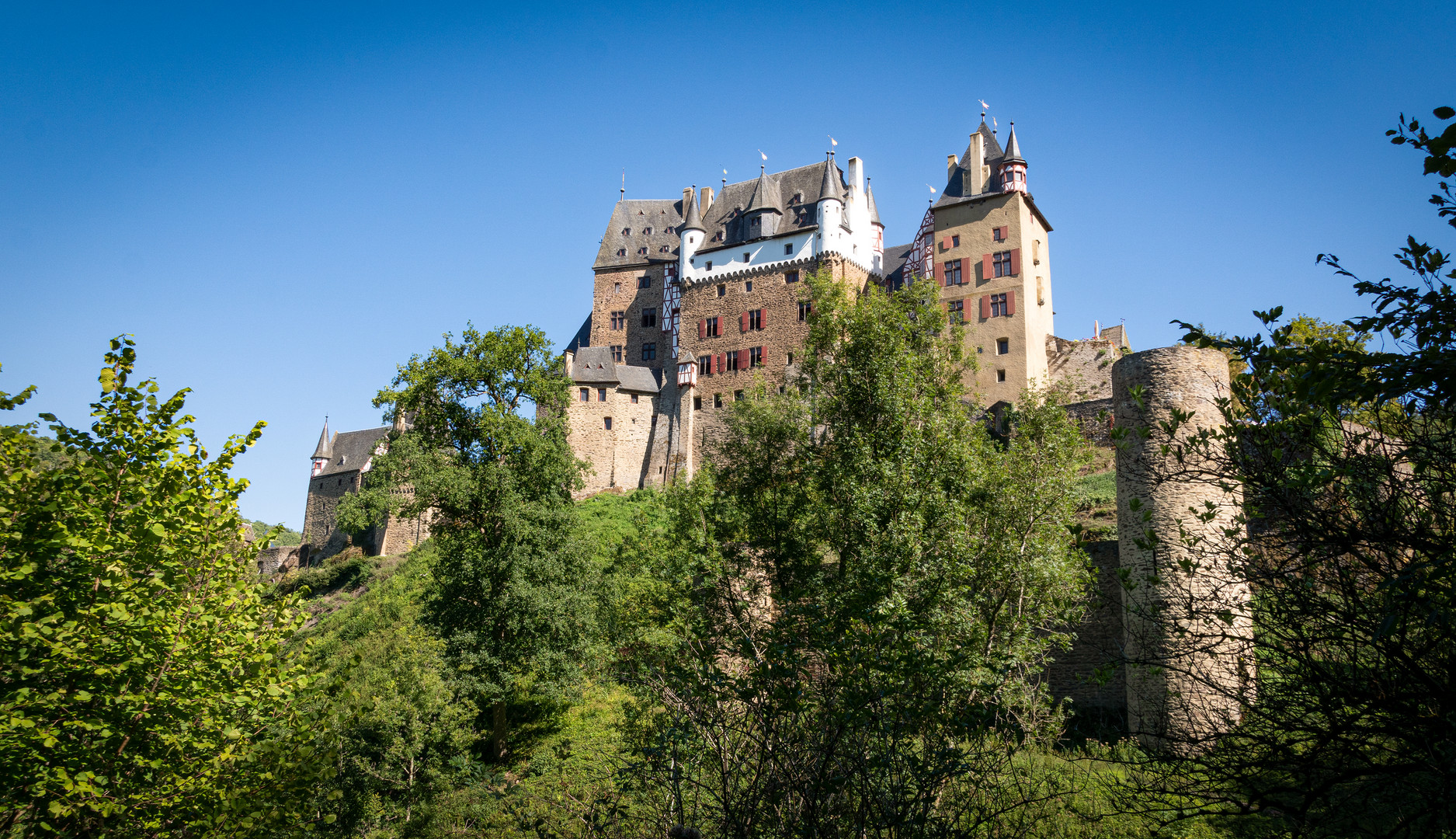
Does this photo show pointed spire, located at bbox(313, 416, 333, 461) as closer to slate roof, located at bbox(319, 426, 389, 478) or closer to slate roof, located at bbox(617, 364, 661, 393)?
slate roof, located at bbox(319, 426, 389, 478)

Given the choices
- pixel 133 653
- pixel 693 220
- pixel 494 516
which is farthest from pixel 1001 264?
pixel 133 653

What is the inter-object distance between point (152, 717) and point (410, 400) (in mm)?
17261

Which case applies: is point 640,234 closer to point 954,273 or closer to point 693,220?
point 693,220

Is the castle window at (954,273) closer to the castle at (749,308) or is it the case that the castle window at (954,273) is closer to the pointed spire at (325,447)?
the castle at (749,308)

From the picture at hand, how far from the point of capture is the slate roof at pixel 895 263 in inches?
2002

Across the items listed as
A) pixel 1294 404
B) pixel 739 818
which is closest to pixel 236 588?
pixel 739 818

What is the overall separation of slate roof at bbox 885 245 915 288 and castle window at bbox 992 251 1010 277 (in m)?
7.56

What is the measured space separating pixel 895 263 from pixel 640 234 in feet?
58.7

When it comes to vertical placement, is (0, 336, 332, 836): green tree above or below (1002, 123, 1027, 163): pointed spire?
below

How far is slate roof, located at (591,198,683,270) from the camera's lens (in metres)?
60.4

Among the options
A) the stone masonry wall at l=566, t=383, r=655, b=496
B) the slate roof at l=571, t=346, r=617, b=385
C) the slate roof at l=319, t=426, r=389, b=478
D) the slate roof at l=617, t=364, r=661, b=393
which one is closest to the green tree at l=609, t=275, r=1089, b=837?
the stone masonry wall at l=566, t=383, r=655, b=496

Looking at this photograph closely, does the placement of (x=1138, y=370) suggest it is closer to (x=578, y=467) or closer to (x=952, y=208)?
(x=578, y=467)

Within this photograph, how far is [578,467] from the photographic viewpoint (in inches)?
1046

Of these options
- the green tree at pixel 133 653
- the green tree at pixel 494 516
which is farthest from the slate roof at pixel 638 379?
the green tree at pixel 133 653
